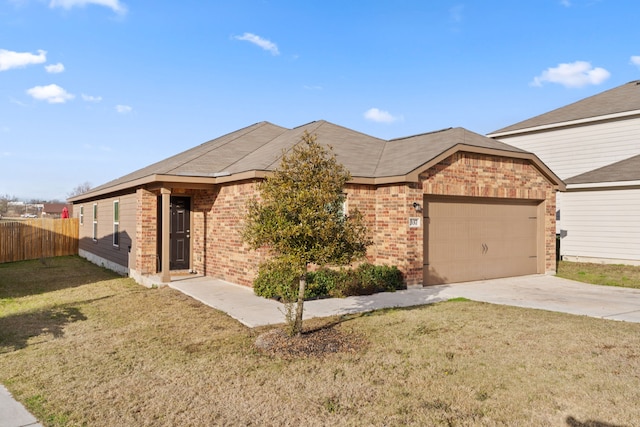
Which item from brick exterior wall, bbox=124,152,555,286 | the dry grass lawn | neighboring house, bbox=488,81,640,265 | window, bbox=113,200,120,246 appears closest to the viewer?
the dry grass lawn

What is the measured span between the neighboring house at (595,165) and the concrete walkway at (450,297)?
453 cm

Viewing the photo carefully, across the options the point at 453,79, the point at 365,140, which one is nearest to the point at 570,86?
the point at 453,79

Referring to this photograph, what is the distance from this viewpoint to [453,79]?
18594 mm

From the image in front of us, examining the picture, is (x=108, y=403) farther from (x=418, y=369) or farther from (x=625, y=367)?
(x=625, y=367)

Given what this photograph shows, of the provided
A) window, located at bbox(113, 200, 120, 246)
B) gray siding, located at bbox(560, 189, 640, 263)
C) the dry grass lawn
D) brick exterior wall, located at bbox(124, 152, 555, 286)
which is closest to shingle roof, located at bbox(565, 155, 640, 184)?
gray siding, located at bbox(560, 189, 640, 263)

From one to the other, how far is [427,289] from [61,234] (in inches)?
723

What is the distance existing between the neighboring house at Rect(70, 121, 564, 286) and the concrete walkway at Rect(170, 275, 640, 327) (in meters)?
0.62

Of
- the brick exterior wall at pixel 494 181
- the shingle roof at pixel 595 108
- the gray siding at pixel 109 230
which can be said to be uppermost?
the shingle roof at pixel 595 108

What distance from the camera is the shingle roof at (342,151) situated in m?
10.9

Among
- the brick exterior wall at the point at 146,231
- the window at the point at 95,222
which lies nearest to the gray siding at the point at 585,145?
the brick exterior wall at the point at 146,231

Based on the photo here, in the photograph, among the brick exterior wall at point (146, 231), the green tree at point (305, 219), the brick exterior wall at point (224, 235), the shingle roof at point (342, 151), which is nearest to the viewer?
the green tree at point (305, 219)

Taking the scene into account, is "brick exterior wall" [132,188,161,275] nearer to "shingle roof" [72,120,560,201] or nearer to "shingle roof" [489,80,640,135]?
"shingle roof" [72,120,560,201]

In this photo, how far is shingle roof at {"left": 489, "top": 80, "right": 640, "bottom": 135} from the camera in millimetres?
18094

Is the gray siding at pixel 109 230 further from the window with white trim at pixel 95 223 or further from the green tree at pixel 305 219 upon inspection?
the green tree at pixel 305 219
